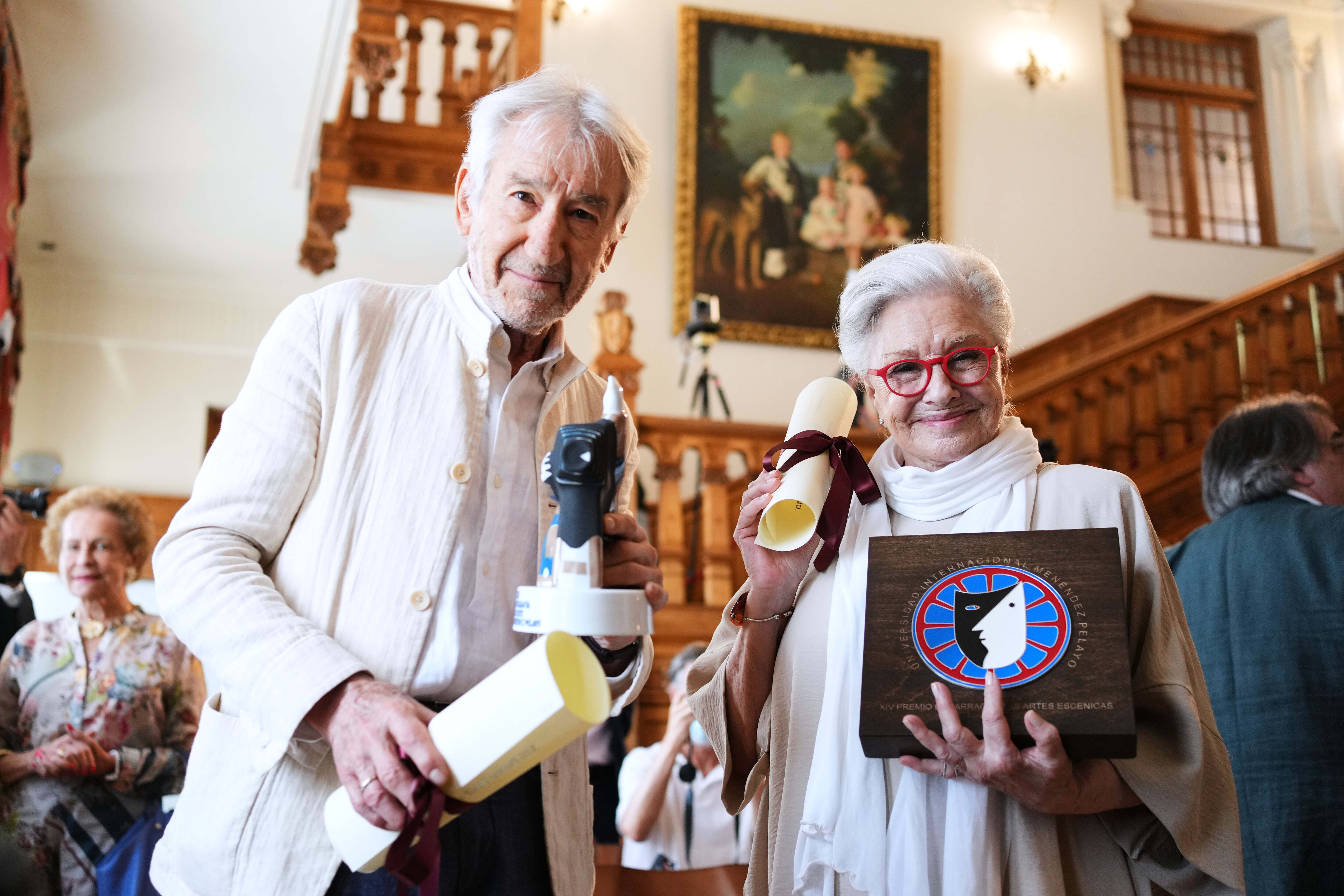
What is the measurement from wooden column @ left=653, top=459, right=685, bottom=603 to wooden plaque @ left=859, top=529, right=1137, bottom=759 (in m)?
3.53

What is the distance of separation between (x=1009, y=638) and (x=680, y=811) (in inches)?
90.6

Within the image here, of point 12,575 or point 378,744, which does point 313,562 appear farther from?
point 12,575

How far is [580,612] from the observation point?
994 millimetres

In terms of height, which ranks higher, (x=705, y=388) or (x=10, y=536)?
(x=705, y=388)

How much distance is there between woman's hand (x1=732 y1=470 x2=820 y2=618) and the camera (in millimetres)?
1633

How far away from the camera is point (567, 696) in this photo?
3.11ft

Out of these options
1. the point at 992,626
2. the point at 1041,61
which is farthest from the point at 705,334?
the point at 992,626

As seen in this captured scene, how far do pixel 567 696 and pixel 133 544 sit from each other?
2.82 meters

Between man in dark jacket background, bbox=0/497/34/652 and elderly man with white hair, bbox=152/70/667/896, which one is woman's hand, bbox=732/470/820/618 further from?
man in dark jacket background, bbox=0/497/34/652

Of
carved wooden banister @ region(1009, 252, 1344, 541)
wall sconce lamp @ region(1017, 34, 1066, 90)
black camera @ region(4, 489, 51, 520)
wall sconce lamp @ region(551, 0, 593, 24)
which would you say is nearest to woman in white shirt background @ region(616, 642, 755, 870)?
black camera @ region(4, 489, 51, 520)

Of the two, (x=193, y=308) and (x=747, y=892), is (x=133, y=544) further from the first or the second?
(x=193, y=308)

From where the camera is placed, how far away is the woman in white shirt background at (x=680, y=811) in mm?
3385

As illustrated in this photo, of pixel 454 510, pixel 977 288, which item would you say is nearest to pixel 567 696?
pixel 454 510

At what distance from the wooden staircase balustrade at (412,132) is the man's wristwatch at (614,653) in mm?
5626
